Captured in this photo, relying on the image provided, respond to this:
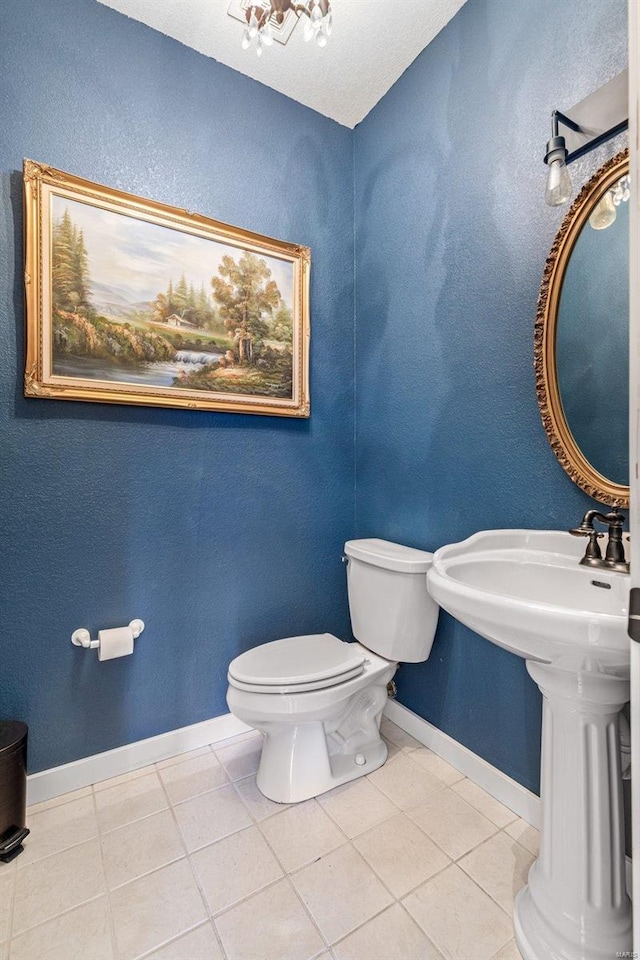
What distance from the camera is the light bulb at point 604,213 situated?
111cm

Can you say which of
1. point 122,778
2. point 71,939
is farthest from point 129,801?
point 71,939

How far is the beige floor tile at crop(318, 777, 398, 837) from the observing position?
1.34 m

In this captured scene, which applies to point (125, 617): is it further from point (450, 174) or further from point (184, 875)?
point (450, 174)

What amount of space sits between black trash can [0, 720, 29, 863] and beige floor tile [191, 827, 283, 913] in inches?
19.8

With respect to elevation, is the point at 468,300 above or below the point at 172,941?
above

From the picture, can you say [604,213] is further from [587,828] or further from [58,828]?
[58,828]

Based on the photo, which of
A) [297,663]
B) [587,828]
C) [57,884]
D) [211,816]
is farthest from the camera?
[297,663]

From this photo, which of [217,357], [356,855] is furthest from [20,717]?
[217,357]

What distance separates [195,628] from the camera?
5.56 ft

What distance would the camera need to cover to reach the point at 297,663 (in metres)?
1.48

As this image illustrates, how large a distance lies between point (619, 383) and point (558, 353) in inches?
7.5

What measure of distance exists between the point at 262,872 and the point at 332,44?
2.63m

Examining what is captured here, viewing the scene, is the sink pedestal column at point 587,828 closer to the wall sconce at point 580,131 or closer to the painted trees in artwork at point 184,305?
the wall sconce at point 580,131

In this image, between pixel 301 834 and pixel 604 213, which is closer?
pixel 604 213
